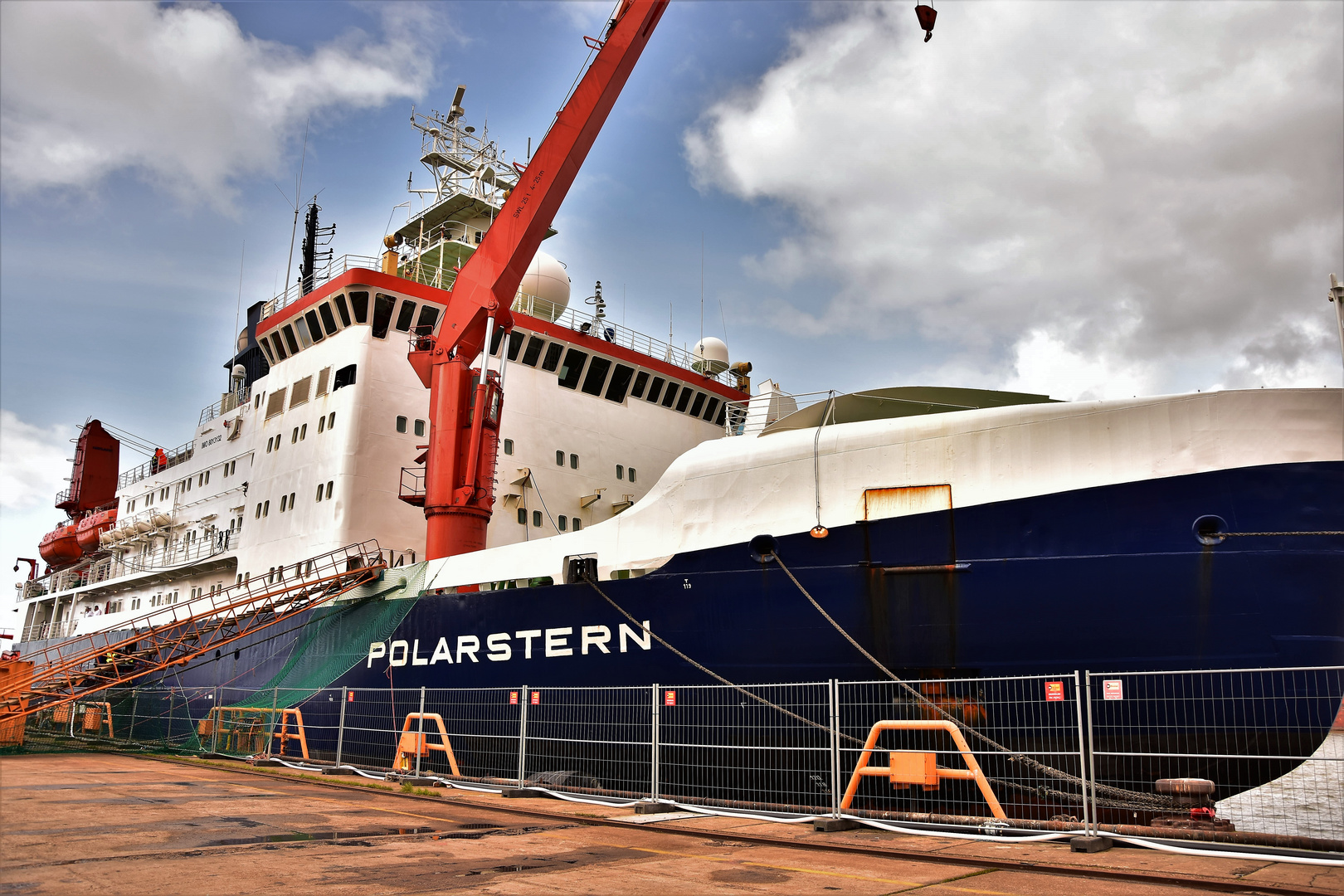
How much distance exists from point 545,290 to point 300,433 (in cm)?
586

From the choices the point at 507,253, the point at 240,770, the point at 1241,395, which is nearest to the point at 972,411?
the point at 1241,395

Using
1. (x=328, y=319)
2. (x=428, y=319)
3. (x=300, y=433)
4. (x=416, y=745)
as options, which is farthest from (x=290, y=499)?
(x=416, y=745)

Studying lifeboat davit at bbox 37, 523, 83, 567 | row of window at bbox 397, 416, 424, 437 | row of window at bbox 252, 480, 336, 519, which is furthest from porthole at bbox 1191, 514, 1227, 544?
lifeboat davit at bbox 37, 523, 83, 567

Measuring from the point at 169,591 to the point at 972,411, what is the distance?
20.9m

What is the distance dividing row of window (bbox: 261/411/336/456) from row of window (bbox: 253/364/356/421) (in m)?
0.52

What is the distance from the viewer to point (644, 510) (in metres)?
11.3

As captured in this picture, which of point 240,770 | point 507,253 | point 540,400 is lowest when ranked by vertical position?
point 240,770

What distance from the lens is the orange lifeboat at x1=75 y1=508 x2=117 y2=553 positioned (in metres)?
28.4

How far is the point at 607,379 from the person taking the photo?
65.2 feet

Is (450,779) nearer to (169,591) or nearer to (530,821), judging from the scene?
(530,821)

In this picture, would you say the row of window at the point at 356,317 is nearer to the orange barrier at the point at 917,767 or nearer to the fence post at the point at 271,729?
the fence post at the point at 271,729

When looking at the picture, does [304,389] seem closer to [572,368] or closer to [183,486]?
[572,368]

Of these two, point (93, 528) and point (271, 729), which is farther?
point (93, 528)

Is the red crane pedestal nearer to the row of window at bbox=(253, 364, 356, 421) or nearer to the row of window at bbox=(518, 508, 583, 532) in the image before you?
the row of window at bbox=(518, 508, 583, 532)
